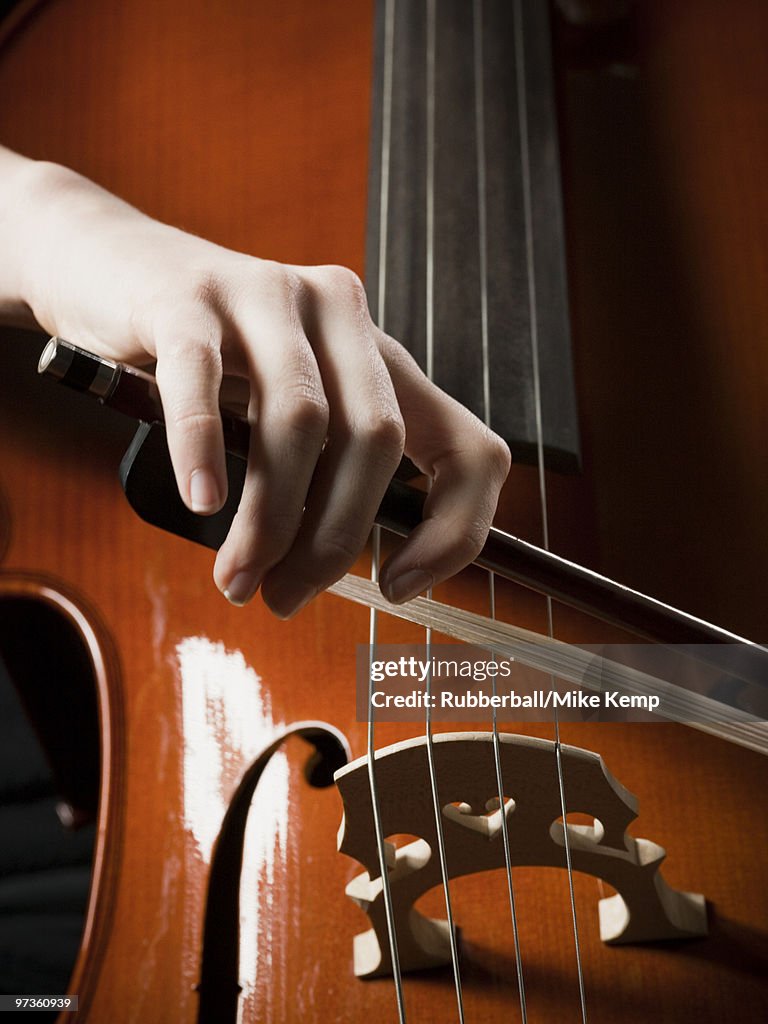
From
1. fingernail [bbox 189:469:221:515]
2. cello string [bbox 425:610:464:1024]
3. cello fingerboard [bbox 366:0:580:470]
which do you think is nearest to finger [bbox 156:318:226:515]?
fingernail [bbox 189:469:221:515]

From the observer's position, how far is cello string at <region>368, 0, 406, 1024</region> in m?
0.41

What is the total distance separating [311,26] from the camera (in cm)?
87

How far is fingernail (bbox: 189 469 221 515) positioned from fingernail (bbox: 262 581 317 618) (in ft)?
0.15

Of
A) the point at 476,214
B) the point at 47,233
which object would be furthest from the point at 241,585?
the point at 476,214

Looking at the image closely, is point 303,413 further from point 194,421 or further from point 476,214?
point 476,214

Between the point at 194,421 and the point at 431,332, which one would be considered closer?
the point at 194,421

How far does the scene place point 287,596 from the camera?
0.36m

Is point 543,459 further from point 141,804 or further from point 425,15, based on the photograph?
point 425,15

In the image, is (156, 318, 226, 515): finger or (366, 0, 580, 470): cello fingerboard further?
(366, 0, 580, 470): cello fingerboard

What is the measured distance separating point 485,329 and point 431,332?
4 cm

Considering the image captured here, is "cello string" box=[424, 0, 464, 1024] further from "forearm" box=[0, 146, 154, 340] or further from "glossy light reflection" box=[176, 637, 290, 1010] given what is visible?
"forearm" box=[0, 146, 154, 340]

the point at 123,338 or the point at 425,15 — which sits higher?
the point at 425,15

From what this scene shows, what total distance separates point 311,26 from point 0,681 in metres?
0.67

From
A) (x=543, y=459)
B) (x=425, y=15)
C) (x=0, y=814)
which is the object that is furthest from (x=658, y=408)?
(x=0, y=814)
